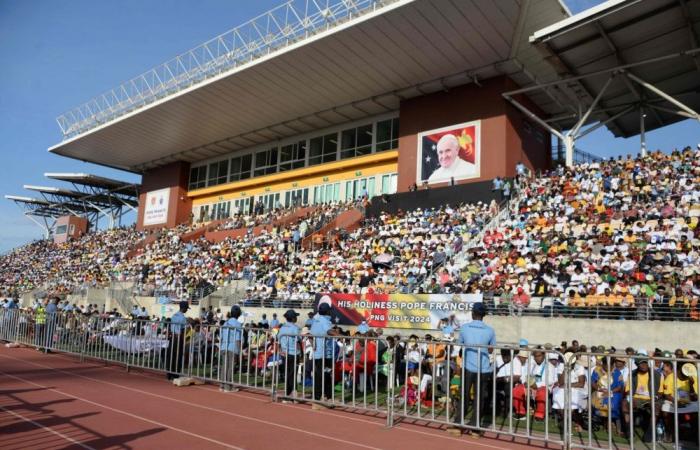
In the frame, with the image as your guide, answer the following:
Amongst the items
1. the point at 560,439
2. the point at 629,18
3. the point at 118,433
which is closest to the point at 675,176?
the point at 629,18

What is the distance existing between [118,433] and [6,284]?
48.6 meters

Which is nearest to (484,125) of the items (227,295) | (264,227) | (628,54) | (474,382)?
(628,54)

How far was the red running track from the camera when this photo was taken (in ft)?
21.0

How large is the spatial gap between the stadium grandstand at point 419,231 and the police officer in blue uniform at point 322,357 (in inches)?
2.2

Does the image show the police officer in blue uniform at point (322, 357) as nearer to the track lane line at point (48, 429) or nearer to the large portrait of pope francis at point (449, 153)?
the track lane line at point (48, 429)

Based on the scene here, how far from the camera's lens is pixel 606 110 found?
29.1 metres

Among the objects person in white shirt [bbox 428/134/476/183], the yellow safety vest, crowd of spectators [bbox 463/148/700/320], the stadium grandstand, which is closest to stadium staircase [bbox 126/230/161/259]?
the stadium grandstand

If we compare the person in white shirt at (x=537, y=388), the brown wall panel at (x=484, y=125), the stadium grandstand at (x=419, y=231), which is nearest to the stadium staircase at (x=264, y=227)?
the stadium grandstand at (x=419, y=231)

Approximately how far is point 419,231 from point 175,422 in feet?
58.0

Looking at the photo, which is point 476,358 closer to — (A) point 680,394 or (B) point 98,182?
(A) point 680,394

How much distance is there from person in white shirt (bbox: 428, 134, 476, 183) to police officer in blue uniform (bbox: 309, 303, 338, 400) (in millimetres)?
20546

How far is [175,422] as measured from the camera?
7406 mm

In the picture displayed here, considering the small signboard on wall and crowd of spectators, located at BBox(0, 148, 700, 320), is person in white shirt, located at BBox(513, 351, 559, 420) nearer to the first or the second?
crowd of spectators, located at BBox(0, 148, 700, 320)

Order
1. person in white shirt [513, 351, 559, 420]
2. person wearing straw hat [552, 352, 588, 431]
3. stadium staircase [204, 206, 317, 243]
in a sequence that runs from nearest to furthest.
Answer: person wearing straw hat [552, 352, 588, 431] → person in white shirt [513, 351, 559, 420] → stadium staircase [204, 206, 317, 243]
